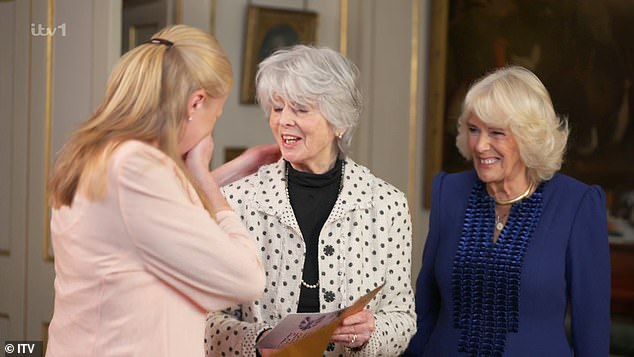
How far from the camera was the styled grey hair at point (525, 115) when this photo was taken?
128 inches

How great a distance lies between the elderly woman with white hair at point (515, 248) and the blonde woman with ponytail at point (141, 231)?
50.4 inches

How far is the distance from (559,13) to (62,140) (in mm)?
3432

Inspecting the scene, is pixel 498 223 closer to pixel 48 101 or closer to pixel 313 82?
pixel 313 82

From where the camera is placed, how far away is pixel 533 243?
321cm

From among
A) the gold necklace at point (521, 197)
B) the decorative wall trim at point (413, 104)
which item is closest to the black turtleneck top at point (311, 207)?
the gold necklace at point (521, 197)

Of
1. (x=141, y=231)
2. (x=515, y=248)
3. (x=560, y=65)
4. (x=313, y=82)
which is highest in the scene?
(x=560, y=65)

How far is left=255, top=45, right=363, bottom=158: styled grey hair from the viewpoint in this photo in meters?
2.87

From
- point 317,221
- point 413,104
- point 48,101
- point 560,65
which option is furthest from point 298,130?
point 413,104

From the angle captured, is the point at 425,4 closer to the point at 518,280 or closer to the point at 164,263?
the point at 518,280

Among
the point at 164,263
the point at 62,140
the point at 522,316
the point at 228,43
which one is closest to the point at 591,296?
the point at 522,316

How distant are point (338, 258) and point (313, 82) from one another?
0.55 metres

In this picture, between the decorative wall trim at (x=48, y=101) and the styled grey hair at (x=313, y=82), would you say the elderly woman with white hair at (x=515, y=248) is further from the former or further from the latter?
the decorative wall trim at (x=48, y=101)

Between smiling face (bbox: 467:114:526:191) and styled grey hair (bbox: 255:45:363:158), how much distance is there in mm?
578

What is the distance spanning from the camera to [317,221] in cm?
297
